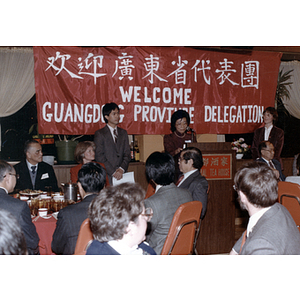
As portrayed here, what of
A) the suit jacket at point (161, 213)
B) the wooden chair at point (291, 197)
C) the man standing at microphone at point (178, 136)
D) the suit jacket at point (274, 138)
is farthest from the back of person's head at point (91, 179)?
the suit jacket at point (274, 138)

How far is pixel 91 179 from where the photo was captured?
6.74 ft

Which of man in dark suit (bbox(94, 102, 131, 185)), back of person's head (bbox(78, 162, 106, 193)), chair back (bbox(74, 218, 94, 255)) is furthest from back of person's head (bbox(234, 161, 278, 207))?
man in dark suit (bbox(94, 102, 131, 185))

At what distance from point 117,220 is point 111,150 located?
9.50ft

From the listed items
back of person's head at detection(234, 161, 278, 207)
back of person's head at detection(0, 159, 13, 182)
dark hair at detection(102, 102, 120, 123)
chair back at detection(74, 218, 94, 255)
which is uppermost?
dark hair at detection(102, 102, 120, 123)

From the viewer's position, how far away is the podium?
3.31 meters

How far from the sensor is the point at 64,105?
4.36 meters

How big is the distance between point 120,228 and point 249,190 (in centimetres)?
65

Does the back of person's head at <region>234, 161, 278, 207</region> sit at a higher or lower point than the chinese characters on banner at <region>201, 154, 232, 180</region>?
higher

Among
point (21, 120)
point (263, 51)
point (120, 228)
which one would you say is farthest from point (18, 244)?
point (263, 51)

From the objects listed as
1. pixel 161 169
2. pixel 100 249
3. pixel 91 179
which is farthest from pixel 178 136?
pixel 100 249

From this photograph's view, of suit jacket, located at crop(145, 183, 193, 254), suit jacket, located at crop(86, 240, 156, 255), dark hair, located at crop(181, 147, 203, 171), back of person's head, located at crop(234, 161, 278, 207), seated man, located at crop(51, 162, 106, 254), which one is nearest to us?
suit jacket, located at crop(86, 240, 156, 255)

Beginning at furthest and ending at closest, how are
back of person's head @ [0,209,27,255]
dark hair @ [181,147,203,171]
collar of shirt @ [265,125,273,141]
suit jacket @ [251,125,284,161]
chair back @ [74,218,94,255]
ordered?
collar of shirt @ [265,125,273,141], suit jacket @ [251,125,284,161], dark hair @ [181,147,203,171], chair back @ [74,218,94,255], back of person's head @ [0,209,27,255]

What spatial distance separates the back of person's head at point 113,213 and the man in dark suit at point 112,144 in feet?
8.84

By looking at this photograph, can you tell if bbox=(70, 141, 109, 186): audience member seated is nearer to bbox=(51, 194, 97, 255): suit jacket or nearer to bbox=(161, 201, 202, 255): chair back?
bbox=(51, 194, 97, 255): suit jacket
